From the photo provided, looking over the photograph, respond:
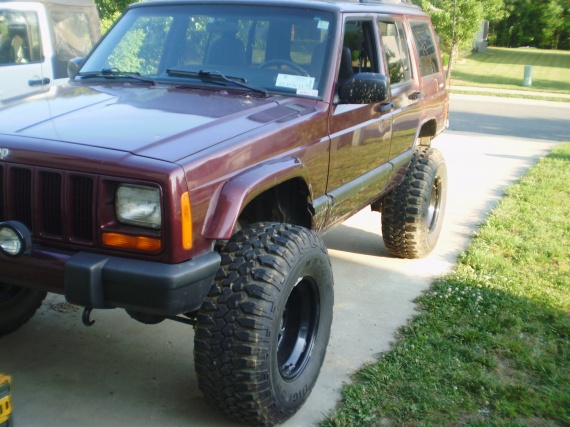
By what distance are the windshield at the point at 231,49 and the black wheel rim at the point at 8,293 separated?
53.8 inches

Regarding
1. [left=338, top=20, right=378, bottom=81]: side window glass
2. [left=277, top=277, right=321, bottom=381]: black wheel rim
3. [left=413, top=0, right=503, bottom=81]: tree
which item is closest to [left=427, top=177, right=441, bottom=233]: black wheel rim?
[left=338, top=20, right=378, bottom=81]: side window glass

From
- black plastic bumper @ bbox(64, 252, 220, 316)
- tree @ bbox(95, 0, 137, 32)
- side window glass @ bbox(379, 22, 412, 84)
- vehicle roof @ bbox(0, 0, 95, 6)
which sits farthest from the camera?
tree @ bbox(95, 0, 137, 32)

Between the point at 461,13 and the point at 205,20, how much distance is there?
21883mm

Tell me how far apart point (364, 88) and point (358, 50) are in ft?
2.67

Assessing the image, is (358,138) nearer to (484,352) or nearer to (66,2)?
(484,352)

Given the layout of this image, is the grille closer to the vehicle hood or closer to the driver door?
the vehicle hood

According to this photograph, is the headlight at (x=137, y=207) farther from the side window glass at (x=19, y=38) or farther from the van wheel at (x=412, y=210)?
the side window glass at (x=19, y=38)

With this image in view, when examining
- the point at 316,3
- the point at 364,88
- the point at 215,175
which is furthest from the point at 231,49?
the point at 215,175

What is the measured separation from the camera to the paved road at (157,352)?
3537 mm

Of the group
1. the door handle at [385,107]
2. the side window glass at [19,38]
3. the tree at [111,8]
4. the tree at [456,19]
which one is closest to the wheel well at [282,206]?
the door handle at [385,107]

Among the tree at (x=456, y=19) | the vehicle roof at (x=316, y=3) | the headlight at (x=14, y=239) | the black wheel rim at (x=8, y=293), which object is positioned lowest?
the black wheel rim at (x=8, y=293)

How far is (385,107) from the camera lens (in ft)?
16.1

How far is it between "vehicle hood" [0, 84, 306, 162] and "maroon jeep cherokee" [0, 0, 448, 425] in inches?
0.5

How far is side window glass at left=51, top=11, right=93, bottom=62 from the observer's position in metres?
9.27
